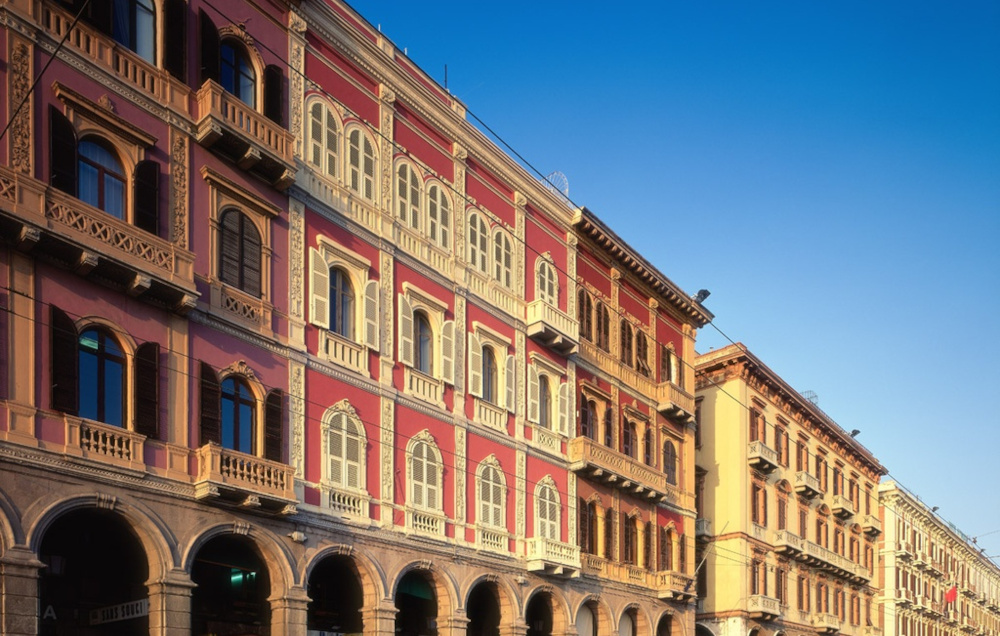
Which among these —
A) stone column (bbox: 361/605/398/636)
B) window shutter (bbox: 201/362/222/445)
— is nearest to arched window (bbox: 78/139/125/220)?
window shutter (bbox: 201/362/222/445)

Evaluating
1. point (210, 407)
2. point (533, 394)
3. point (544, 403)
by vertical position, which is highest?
point (533, 394)

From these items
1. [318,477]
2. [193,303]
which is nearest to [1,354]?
[193,303]

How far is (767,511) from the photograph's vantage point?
50.9m

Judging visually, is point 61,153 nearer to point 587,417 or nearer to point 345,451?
point 345,451

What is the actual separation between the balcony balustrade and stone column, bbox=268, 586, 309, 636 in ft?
42.4

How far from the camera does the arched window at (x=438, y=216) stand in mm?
30828

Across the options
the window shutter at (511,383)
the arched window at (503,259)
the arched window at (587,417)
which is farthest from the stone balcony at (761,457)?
the arched window at (503,259)

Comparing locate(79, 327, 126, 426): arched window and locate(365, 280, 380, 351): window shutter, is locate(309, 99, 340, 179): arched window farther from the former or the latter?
locate(79, 327, 126, 426): arched window

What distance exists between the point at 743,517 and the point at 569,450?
15191 millimetres

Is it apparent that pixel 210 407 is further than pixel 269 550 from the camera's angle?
No

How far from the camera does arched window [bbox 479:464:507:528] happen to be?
31.0 m

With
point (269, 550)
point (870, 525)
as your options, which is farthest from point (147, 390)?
point (870, 525)

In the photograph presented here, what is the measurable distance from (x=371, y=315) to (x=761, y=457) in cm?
2613

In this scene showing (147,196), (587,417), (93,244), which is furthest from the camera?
(587,417)
